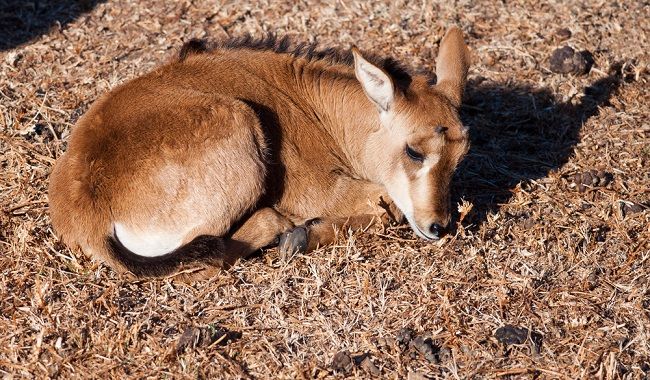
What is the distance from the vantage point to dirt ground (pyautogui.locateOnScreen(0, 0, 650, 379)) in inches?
232

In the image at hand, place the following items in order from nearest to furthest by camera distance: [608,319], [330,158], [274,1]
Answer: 1. [608,319]
2. [330,158]
3. [274,1]

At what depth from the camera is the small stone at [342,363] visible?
18.8 feet

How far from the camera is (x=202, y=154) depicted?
6531 mm

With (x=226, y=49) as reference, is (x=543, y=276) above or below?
below

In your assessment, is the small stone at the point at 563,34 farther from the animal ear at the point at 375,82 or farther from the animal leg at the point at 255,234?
the animal leg at the point at 255,234

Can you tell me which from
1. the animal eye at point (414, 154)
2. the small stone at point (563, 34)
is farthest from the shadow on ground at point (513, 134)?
the animal eye at point (414, 154)

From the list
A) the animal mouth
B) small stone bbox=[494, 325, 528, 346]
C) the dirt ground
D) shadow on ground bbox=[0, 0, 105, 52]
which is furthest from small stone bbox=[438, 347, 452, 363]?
shadow on ground bbox=[0, 0, 105, 52]

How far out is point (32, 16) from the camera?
384 inches

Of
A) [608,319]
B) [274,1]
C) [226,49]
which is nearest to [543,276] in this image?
[608,319]

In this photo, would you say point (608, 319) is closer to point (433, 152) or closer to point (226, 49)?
point (433, 152)

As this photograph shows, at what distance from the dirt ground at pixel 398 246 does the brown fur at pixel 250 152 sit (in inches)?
12.0

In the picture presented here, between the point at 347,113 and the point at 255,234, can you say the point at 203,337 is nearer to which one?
the point at 255,234

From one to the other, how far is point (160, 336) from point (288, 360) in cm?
88

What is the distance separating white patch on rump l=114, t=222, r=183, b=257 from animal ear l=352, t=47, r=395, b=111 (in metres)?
1.87
